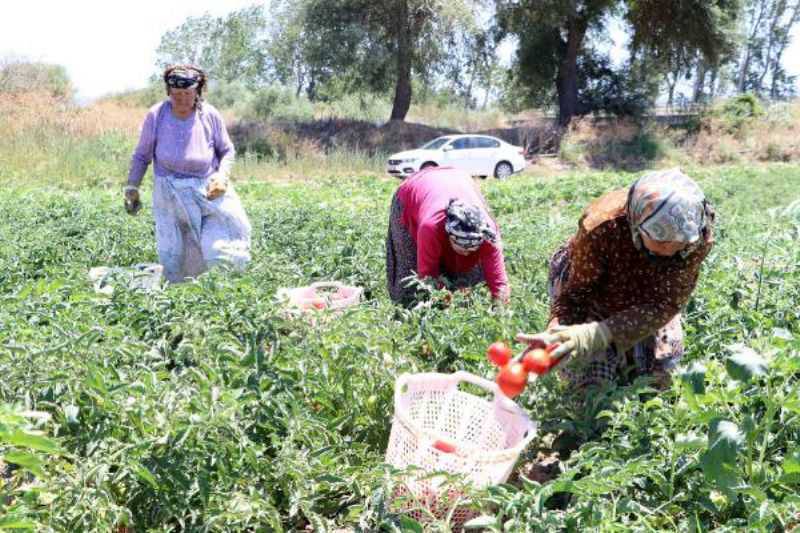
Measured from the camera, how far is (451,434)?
109 inches

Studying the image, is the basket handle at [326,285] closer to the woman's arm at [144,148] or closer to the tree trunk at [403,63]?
the woman's arm at [144,148]

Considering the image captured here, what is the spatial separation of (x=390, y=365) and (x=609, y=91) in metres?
25.3

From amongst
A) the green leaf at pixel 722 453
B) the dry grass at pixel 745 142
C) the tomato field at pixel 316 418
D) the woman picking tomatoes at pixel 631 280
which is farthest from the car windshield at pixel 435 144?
the green leaf at pixel 722 453

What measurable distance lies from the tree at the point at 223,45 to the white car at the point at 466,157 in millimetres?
39473

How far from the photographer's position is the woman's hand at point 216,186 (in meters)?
4.46

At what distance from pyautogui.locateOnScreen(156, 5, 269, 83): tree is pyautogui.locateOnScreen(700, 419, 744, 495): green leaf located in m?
56.3

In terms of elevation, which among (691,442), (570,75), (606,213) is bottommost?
(691,442)

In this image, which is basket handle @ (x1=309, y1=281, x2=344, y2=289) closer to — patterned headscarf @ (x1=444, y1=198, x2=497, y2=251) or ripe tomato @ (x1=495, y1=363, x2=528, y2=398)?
patterned headscarf @ (x1=444, y1=198, x2=497, y2=251)

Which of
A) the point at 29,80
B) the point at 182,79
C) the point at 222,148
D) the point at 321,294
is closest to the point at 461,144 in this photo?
the point at 29,80

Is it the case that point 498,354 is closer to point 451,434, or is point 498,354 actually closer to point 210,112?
point 451,434

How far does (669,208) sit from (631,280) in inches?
19.8

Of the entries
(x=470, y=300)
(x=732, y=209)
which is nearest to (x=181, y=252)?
(x=470, y=300)

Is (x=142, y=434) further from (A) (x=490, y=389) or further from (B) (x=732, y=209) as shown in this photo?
(B) (x=732, y=209)

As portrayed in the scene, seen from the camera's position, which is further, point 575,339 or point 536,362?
point 575,339
